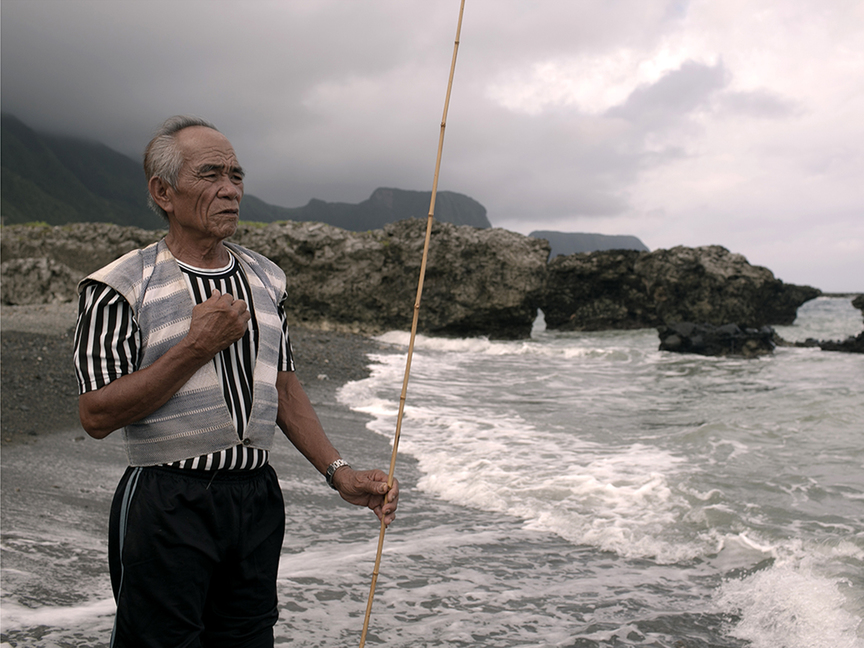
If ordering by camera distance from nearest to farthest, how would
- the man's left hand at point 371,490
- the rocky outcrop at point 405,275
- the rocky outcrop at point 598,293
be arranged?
the man's left hand at point 371,490
the rocky outcrop at point 405,275
the rocky outcrop at point 598,293

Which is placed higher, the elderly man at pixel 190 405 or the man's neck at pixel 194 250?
the man's neck at pixel 194 250

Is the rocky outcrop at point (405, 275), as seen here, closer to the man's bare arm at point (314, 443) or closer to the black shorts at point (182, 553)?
the man's bare arm at point (314, 443)

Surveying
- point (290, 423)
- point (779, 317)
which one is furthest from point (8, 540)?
point (779, 317)

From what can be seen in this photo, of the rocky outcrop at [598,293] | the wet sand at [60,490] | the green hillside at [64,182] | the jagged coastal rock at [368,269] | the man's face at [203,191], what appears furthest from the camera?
A: the green hillside at [64,182]

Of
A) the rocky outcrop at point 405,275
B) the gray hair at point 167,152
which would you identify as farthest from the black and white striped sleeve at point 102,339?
the rocky outcrop at point 405,275

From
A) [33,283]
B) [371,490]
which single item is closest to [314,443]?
[371,490]

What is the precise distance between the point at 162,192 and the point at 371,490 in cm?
104

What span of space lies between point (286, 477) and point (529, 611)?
2898 mm

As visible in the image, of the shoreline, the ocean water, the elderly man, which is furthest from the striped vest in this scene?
the shoreline

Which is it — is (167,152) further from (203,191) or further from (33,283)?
(33,283)

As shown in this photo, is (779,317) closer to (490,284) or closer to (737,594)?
(490,284)

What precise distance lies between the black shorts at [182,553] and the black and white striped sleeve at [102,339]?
28 cm

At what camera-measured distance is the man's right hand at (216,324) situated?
59.8 inches

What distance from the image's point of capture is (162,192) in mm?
1761
